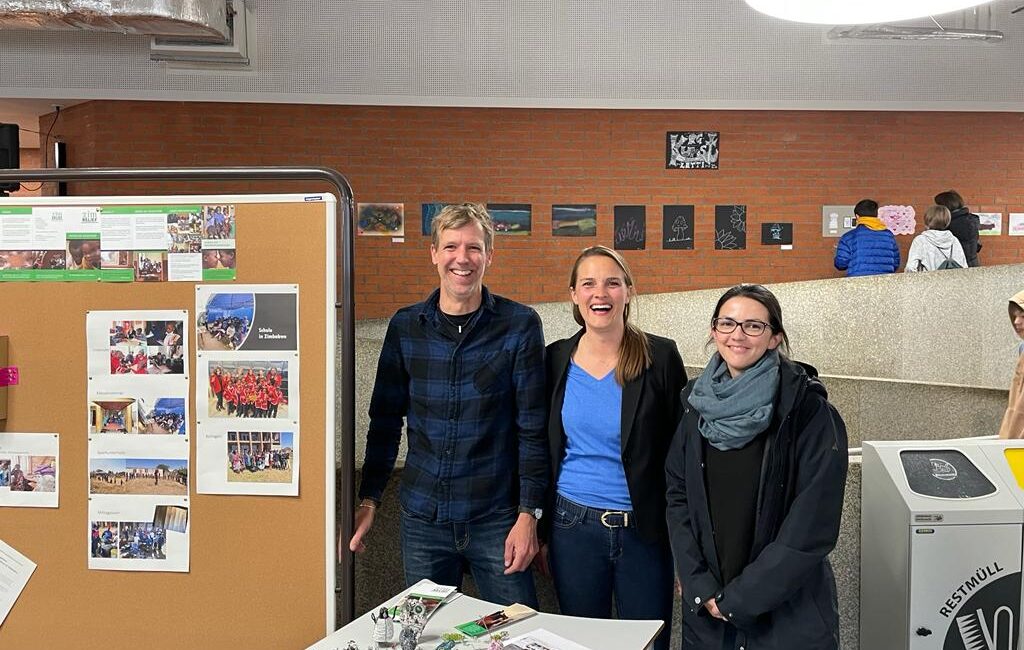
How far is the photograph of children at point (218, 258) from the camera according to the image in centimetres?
232

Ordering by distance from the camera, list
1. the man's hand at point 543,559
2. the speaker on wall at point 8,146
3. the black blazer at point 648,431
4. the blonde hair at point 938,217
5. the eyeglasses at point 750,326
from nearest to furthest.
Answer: the eyeglasses at point 750,326
the black blazer at point 648,431
the man's hand at point 543,559
the speaker on wall at point 8,146
the blonde hair at point 938,217

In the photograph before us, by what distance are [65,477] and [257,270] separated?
80cm

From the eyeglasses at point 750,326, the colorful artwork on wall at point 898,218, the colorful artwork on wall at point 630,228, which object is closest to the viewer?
the eyeglasses at point 750,326

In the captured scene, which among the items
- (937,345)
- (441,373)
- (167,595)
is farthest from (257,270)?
(937,345)

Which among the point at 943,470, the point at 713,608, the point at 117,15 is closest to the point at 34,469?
the point at 713,608

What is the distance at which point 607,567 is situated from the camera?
223cm

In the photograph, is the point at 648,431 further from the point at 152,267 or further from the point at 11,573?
the point at 11,573

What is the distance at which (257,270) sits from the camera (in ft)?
7.59

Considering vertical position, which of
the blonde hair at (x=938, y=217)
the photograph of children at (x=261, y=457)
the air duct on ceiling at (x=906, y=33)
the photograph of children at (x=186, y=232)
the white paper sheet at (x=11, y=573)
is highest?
the air duct on ceiling at (x=906, y=33)

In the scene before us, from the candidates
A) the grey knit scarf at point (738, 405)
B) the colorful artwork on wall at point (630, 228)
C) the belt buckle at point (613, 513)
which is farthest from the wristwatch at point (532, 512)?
the colorful artwork on wall at point (630, 228)

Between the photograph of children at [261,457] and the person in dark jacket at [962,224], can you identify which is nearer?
the photograph of children at [261,457]

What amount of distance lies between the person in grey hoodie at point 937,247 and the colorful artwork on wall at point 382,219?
422 cm

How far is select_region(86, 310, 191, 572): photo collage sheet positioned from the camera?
7.70ft

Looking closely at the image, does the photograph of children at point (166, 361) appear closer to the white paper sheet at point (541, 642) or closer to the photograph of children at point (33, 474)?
the photograph of children at point (33, 474)
